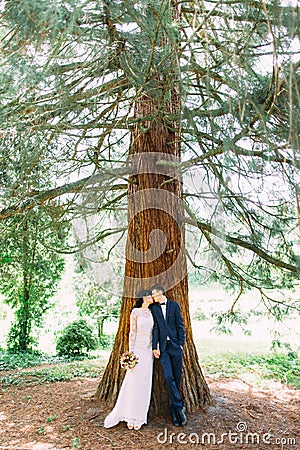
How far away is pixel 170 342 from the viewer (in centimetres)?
435

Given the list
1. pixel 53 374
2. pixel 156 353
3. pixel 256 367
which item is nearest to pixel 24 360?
pixel 53 374

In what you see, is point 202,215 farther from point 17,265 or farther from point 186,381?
point 17,265

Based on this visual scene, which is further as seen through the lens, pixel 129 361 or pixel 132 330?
pixel 132 330

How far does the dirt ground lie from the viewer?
388cm

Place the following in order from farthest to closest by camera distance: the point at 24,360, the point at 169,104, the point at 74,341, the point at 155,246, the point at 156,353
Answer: the point at 74,341, the point at 24,360, the point at 155,246, the point at 156,353, the point at 169,104

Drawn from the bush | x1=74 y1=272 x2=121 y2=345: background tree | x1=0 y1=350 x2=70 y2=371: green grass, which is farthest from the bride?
x1=74 y1=272 x2=121 y2=345: background tree

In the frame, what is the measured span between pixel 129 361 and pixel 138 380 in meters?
0.20

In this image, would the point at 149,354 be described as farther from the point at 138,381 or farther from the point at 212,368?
the point at 212,368

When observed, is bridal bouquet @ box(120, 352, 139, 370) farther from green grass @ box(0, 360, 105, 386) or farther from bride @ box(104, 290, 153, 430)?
green grass @ box(0, 360, 105, 386)

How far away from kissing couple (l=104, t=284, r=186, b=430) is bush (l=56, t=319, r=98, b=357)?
15.5ft

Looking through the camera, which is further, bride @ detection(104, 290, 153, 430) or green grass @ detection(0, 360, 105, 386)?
green grass @ detection(0, 360, 105, 386)

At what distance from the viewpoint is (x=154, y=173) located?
4.96 meters

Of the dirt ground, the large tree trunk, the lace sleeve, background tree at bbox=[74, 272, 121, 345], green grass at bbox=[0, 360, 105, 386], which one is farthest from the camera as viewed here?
background tree at bbox=[74, 272, 121, 345]

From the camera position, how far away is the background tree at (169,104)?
2.46m
